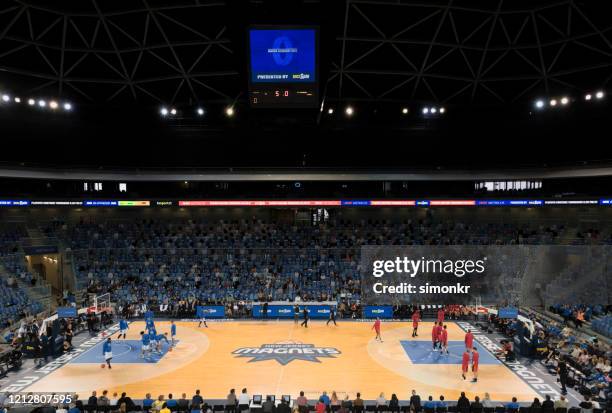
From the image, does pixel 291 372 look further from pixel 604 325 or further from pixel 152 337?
pixel 604 325

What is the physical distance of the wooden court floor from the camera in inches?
715

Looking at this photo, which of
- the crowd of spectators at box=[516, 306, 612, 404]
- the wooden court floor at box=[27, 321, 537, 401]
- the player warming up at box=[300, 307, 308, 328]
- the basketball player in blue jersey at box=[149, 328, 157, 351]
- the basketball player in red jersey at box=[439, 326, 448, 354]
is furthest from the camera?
the player warming up at box=[300, 307, 308, 328]

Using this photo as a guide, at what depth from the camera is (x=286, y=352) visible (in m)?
23.0

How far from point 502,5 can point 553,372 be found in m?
18.8

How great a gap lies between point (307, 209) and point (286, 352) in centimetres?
2084

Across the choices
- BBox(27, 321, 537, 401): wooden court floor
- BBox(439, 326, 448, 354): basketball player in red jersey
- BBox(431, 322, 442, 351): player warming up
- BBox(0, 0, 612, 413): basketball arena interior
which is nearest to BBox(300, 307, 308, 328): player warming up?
BBox(0, 0, 612, 413): basketball arena interior

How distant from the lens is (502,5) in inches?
930

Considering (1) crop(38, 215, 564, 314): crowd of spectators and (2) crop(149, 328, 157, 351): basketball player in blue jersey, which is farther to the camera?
(1) crop(38, 215, 564, 314): crowd of spectators

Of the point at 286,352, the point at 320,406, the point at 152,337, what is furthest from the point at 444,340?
the point at 152,337

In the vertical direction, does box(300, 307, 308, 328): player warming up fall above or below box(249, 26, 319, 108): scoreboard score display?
below

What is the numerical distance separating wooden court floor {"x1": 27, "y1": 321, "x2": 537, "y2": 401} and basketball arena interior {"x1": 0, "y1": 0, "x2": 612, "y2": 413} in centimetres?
15

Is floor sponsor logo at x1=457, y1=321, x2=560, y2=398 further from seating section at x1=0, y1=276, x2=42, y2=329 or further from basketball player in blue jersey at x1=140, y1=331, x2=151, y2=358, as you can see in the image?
seating section at x1=0, y1=276, x2=42, y2=329

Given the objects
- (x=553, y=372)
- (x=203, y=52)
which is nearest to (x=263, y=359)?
(x=553, y=372)

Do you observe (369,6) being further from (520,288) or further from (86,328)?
(86,328)
